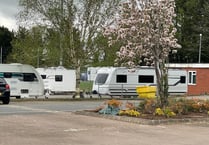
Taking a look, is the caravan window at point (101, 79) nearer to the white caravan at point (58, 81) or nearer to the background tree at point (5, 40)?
the white caravan at point (58, 81)

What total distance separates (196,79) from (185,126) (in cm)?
3599

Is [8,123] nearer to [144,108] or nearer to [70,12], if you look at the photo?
[144,108]

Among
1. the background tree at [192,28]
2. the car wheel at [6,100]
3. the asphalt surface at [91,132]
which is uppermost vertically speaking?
the background tree at [192,28]

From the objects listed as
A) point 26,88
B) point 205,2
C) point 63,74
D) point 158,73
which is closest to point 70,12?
point 26,88

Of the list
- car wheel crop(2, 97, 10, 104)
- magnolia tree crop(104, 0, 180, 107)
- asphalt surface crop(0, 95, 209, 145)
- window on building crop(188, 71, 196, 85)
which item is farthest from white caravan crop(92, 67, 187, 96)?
asphalt surface crop(0, 95, 209, 145)

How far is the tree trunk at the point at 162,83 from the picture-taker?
21.2m

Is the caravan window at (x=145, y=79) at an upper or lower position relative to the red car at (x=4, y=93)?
upper

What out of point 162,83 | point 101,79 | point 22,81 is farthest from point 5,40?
point 162,83

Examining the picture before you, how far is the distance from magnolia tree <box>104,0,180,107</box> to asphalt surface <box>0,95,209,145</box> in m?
4.28

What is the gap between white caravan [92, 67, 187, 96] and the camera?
1705 inches

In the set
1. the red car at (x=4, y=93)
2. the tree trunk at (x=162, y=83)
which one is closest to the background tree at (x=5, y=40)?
the red car at (x=4, y=93)

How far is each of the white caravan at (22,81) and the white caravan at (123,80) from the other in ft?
21.5

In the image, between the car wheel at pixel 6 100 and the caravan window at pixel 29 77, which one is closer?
the car wheel at pixel 6 100

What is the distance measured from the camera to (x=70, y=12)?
38.2 metres
